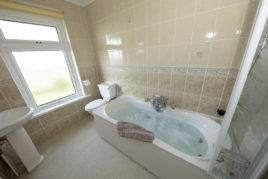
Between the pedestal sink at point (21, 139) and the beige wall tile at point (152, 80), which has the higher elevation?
the beige wall tile at point (152, 80)

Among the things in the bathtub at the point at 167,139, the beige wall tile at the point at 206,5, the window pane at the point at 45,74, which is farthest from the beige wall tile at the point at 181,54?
the window pane at the point at 45,74

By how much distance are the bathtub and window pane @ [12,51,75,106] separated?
1.09m

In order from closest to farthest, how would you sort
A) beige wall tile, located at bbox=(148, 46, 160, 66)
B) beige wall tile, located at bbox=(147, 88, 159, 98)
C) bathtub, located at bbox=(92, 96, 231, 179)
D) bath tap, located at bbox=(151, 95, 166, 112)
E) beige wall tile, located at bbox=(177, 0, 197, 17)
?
bathtub, located at bbox=(92, 96, 231, 179), beige wall tile, located at bbox=(177, 0, 197, 17), beige wall tile, located at bbox=(148, 46, 160, 66), bath tap, located at bbox=(151, 95, 166, 112), beige wall tile, located at bbox=(147, 88, 159, 98)

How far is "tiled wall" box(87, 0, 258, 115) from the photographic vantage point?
0.98m

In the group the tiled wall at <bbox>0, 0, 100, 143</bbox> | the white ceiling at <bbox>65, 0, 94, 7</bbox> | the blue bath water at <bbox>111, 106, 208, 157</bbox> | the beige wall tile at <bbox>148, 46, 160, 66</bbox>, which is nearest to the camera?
the blue bath water at <bbox>111, 106, 208, 157</bbox>

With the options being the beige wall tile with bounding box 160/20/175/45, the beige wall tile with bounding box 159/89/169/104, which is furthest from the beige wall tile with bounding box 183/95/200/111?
the beige wall tile with bounding box 160/20/175/45

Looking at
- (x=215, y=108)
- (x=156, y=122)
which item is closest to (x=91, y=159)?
(x=156, y=122)

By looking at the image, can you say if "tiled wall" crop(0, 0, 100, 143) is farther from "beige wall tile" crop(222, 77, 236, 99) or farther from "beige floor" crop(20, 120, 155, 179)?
"beige wall tile" crop(222, 77, 236, 99)

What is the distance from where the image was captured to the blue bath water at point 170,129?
1.19 m

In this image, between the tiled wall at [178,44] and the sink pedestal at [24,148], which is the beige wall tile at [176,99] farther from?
the sink pedestal at [24,148]

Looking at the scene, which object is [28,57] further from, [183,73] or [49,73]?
[183,73]

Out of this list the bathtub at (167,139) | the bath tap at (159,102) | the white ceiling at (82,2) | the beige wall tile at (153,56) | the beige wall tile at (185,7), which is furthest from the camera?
the white ceiling at (82,2)

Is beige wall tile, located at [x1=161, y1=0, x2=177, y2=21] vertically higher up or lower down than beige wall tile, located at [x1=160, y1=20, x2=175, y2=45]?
higher up

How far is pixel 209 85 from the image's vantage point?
121 cm
